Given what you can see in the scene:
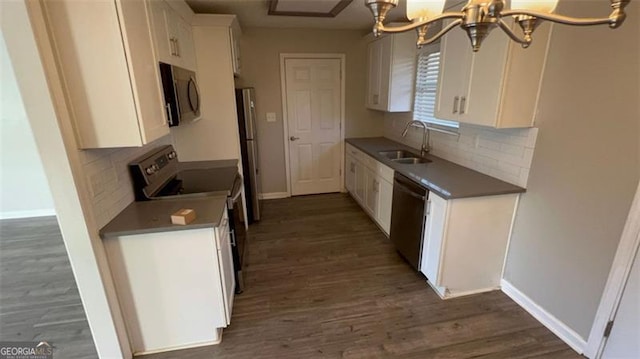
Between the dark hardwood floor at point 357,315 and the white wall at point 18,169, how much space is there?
259 centimetres

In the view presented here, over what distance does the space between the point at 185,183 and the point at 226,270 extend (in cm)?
93

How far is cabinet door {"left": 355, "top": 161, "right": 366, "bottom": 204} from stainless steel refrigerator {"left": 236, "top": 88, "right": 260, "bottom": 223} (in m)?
1.37

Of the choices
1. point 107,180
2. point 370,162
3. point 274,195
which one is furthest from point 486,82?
point 274,195

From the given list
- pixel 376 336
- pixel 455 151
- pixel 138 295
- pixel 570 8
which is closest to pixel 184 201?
pixel 138 295

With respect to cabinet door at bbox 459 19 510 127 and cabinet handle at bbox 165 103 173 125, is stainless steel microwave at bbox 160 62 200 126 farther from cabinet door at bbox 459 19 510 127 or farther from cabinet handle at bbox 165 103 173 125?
cabinet door at bbox 459 19 510 127

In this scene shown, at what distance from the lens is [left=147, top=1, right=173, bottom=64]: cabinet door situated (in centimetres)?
188

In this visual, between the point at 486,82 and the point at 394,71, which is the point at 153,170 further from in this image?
the point at 394,71

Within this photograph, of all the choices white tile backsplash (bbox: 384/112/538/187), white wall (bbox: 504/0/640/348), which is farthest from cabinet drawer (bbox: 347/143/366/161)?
white wall (bbox: 504/0/640/348)

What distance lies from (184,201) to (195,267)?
0.50 m

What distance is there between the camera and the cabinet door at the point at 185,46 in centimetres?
245

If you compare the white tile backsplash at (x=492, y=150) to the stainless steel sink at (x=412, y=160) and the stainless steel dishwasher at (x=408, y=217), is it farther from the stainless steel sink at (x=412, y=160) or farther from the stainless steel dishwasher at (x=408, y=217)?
the stainless steel dishwasher at (x=408, y=217)

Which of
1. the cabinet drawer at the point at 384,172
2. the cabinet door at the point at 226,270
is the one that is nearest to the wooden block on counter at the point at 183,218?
the cabinet door at the point at 226,270

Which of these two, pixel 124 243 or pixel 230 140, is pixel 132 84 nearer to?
pixel 124 243

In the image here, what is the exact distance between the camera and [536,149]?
2059 mm
